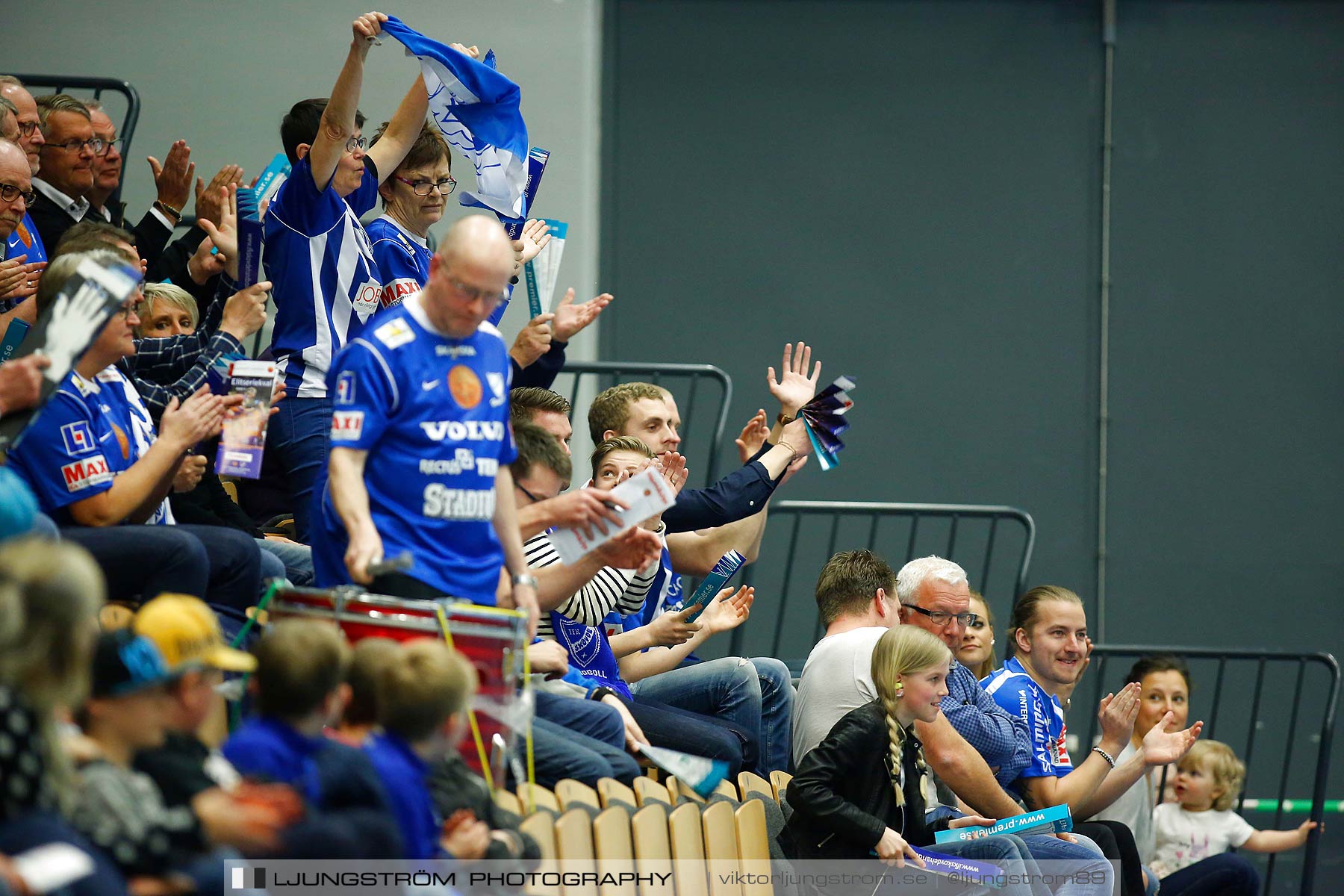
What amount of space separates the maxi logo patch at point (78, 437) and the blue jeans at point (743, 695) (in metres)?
2.16

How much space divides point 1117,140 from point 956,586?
183 inches

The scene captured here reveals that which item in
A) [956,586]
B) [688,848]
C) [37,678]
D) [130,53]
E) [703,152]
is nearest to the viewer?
[37,678]

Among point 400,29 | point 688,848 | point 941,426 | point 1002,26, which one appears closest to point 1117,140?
point 1002,26

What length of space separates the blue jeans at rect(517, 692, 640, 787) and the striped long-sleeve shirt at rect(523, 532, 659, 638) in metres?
0.32

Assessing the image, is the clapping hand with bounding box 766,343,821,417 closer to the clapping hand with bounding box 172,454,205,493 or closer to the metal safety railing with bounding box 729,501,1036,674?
the clapping hand with bounding box 172,454,205,493

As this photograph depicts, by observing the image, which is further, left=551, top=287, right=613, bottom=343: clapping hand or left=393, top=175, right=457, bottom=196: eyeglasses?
left=551, top=287, right=613, bottom=343: clapping hand

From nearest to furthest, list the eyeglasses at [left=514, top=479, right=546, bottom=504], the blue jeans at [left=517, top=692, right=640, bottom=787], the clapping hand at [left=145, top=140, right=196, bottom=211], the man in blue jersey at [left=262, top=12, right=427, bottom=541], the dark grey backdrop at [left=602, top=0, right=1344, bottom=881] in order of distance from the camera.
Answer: the blue jeans at [left=517, top=692, right=640, bottom=787] < the eyeglasses at [left=514, top=479, right=546, bottom=504] < the man in blue jersey at [left=262, top=12, right=427, bottom=541] < the clapping hand at [left=145, top=140, right=196, bottom=211] < the dark grey backdrop at [left=602, top=0, right=1344, bottom=881]

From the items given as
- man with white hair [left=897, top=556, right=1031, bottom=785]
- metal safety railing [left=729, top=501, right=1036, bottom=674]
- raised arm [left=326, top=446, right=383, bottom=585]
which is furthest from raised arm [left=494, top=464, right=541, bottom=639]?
metal safety railing [left=729, top=501, right=1036, bottom=674]

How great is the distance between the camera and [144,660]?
269 cm

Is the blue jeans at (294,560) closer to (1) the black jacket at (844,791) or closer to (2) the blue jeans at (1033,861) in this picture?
(1) the black jacket at (844,791)

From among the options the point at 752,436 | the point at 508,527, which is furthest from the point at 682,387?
the point at 508,527

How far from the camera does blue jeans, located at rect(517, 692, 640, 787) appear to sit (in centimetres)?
425

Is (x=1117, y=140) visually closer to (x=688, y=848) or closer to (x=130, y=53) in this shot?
(x=130, y=53)

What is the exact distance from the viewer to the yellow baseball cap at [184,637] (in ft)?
8.93
